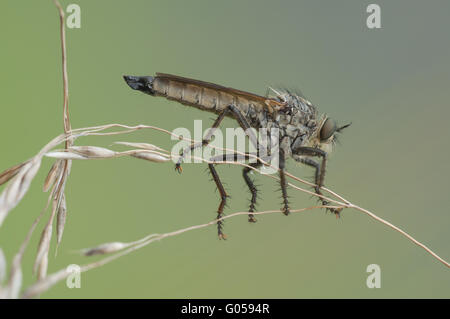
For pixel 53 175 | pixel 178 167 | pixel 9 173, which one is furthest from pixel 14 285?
pixel 178 167

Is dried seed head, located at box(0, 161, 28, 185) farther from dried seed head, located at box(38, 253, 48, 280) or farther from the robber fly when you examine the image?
the robber fly

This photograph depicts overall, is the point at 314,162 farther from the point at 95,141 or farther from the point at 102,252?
the point at 102,252

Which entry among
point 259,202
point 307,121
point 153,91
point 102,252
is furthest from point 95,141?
point 102,252

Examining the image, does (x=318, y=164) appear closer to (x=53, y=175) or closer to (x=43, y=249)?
(x=53, y=175)

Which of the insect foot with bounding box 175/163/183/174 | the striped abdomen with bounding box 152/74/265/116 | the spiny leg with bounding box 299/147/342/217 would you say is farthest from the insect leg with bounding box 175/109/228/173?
the spiny leg with bounding box 299/147/342/217

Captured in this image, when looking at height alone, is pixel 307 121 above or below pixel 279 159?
above

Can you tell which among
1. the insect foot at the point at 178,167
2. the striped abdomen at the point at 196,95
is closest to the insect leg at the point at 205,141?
the insect foot at the point at 178,167
